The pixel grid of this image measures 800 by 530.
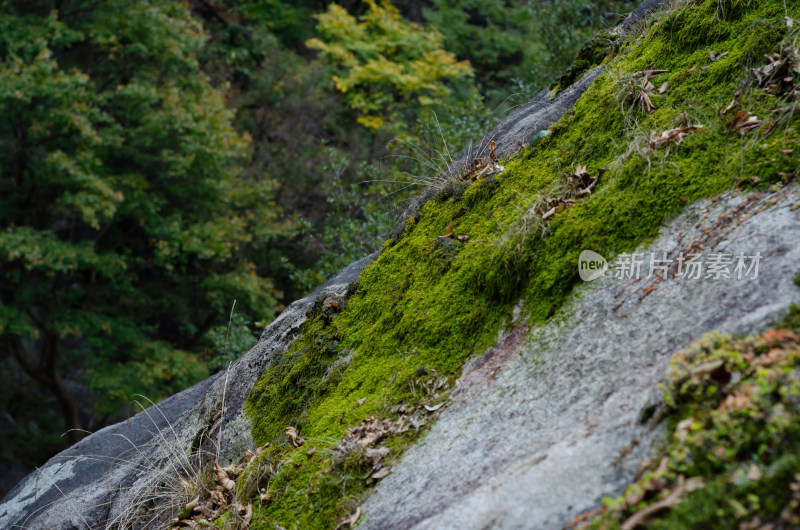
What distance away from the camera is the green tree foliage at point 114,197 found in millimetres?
10039

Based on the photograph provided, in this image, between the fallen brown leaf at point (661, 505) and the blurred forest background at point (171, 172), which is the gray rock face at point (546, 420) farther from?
the blurred forest background at point (171, 172)

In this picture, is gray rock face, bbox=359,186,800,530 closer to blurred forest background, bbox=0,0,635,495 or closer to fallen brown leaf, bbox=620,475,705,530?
fallen brown leaf, bbox=620,475,705,530

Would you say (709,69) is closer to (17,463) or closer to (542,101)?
(542,101)

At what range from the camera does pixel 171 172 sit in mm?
11312

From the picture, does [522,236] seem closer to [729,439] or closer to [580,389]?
[580,389]

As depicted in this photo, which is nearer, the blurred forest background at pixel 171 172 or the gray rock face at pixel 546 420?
the gray rock face at pixel 546 420

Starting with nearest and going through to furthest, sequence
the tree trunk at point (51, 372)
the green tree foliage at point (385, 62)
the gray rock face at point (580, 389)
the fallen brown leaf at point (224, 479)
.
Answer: the gray rock face at point (580, 389)
the fallen brown leaf at point (224, 479)
the tree trunk at point (51, 372)
the green tree foliage at point (385, 62)

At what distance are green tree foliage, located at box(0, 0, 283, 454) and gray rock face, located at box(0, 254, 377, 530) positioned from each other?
5779 mm

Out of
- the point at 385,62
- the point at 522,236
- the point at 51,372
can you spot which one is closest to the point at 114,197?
the point at 51,372

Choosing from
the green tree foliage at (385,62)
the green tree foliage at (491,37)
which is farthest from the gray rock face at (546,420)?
the green tree foliage at (491,37)

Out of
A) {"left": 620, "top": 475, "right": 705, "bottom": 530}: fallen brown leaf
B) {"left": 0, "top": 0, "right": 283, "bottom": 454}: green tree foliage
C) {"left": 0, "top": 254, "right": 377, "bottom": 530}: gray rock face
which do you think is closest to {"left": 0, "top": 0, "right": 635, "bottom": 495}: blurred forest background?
{"left": 0, "top": 0, "right": 283, "bottom": 454}: green tree foliage

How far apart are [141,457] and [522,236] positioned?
128 inches

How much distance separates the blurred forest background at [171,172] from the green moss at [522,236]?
381cm

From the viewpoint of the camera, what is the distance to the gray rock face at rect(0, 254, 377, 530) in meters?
3.80
